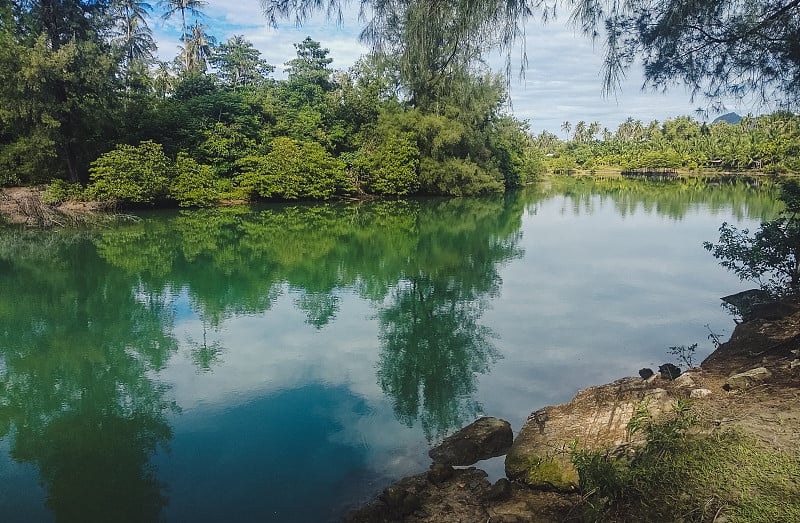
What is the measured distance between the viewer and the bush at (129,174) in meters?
21.0

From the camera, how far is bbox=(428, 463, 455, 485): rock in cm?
434

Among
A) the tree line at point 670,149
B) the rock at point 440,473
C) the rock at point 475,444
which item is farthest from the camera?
the tree line at point 670,149

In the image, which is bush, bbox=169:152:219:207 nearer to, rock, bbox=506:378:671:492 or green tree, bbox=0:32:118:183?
green tree, bbox=0:32:118:183

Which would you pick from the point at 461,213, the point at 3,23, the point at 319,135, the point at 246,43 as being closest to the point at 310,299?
the point at 461,213

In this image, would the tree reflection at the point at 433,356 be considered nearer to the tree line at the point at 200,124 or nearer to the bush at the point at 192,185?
the tree line at the point at 200,124

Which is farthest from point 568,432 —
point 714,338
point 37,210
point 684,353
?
point 37,210

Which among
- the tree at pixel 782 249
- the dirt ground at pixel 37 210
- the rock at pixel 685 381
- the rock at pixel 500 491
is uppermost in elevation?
the dirt ground at pixel 37 210

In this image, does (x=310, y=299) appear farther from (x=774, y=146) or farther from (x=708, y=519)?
(x=774, y=146)

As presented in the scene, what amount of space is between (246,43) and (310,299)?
1442 inches

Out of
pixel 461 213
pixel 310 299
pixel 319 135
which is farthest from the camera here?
pixel 319 135

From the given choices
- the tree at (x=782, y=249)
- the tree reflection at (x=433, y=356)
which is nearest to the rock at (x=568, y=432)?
the tree reflection at (x=433, y=356)

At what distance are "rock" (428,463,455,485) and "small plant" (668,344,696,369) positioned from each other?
4172 millimetres

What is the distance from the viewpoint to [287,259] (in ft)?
47.3

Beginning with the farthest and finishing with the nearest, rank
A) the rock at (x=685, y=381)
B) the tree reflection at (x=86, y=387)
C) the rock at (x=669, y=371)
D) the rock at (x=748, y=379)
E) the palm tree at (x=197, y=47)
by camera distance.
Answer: the palm tree at (x=197, y=47), the rock at (x=669, y=371), the rock at (x=685, y=381), the rock at (x=748, y=379), the tree reflection at (x=86, y=387)
